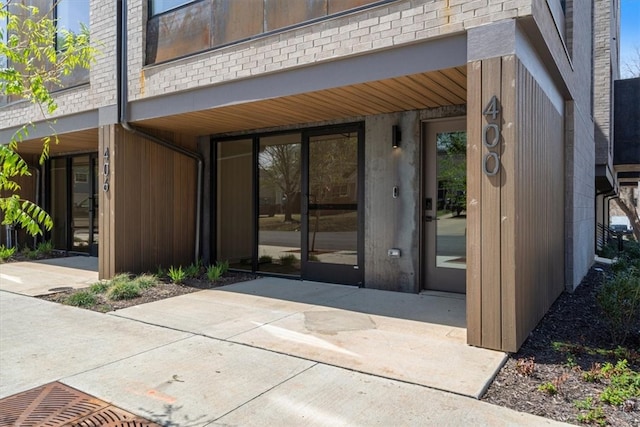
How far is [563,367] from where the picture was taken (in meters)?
3.69

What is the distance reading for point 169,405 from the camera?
3.05 meters

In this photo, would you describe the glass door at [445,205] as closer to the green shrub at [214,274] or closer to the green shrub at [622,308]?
the green shrub at [622,308]

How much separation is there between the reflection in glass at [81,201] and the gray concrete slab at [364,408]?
9344mm

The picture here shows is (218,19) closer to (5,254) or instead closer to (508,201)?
(508,201)

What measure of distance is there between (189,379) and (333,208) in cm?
412

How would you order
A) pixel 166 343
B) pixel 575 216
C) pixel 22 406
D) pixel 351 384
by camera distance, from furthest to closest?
pixel 575 216 < pixel 166 343 < pixel 351 384 < pixel 22 406

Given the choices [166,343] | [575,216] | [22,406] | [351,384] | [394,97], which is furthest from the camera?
[575,216]

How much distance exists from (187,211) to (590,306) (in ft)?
21.9

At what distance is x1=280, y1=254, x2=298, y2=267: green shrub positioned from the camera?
7.71m

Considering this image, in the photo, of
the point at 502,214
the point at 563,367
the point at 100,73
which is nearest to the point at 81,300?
the point at 100,73

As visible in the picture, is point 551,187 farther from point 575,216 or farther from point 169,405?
point 169,405

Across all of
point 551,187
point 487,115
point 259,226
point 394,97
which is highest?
point 394,97

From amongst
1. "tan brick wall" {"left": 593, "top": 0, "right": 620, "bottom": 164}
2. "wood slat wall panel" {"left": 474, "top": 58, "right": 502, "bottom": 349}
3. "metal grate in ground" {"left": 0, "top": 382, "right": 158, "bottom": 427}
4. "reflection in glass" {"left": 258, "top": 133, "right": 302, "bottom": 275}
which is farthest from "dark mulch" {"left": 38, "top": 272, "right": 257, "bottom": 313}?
"tan brick wall" {"left": 593, "top": 0, "right": 620, "bottom": 164}

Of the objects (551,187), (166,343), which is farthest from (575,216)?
(166,343)
